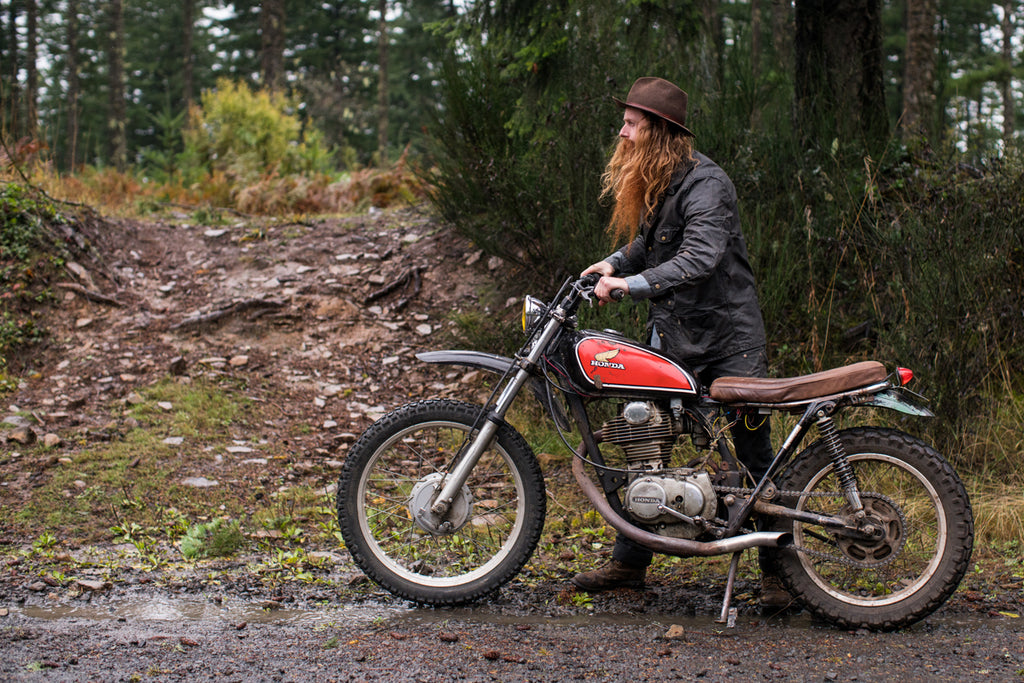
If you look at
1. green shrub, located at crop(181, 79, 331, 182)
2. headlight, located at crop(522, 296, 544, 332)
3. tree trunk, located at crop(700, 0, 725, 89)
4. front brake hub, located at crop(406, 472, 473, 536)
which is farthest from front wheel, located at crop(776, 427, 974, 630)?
green shrub, located at crop(181, 79, 331, 182)

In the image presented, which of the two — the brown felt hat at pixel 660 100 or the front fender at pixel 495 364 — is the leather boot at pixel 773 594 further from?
the brown felt hat at pixel 660 100

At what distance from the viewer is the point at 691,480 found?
11.7ft

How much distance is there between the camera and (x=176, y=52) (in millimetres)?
36594

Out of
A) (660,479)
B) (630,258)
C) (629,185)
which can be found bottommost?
(660,479)

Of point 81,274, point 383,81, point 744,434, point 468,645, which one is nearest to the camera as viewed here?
point 468,645

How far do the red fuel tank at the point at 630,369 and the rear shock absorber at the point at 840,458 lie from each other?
20.8 inches

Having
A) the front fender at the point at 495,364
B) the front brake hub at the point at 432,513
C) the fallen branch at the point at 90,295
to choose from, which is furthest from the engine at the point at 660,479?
the fallen branch at the point at 90,295

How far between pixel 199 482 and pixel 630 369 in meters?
2.91

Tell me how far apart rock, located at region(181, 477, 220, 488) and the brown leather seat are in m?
3.16

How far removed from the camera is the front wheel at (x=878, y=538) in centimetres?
338

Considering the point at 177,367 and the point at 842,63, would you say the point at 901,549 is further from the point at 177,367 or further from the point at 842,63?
the point at 177,367

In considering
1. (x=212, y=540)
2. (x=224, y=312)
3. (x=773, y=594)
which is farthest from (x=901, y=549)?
(x=224, y=312)

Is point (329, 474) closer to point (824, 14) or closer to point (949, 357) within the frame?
point (949, 357)

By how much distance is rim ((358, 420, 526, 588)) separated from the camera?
3754 millimetres
